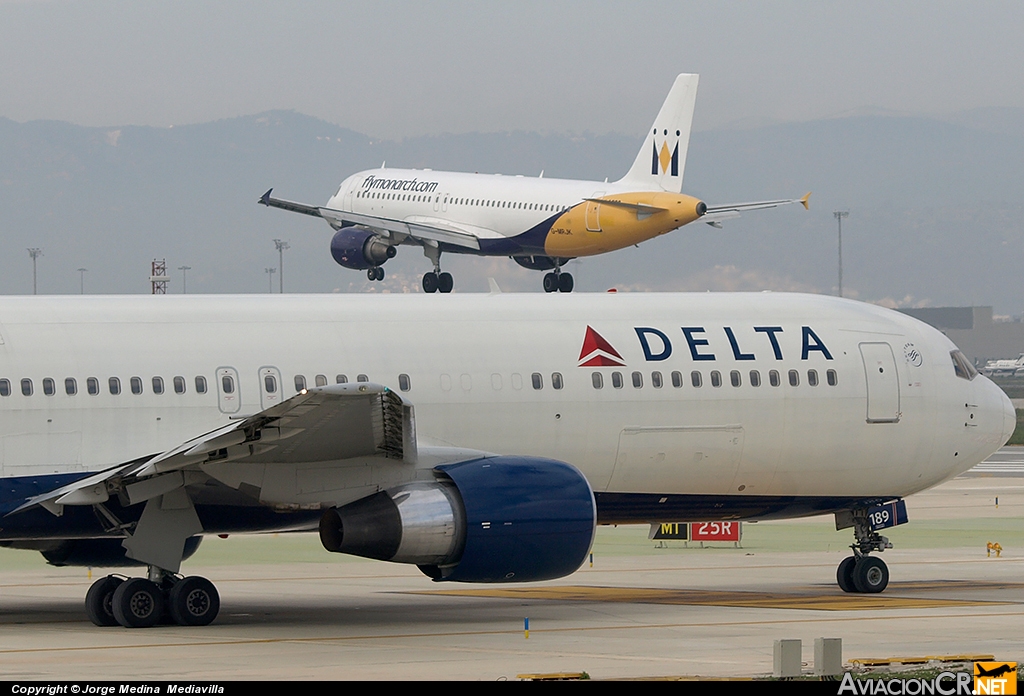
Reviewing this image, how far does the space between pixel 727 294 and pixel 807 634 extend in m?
6.67

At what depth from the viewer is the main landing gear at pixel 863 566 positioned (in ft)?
85.2

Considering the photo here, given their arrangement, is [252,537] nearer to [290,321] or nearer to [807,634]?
[290,321]

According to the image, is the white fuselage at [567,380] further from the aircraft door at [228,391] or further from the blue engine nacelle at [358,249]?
the blue engine nacelle at [358,249]

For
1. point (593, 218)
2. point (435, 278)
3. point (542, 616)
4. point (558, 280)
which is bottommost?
point (542, 616)

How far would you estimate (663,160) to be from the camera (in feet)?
274

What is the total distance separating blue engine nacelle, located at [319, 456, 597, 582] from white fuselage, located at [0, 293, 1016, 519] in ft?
6.90

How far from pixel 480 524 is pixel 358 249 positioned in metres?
66.7

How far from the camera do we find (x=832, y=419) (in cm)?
2509

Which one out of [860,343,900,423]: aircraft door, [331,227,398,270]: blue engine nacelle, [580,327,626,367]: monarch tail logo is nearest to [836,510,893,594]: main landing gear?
[860,343,900,423]: aircraft door

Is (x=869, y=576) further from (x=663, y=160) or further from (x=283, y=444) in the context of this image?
(x=663, y=160)

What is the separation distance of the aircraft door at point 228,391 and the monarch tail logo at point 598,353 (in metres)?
4.56

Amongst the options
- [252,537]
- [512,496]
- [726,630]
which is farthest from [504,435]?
[252,537]

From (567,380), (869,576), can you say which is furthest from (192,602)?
(869,576)

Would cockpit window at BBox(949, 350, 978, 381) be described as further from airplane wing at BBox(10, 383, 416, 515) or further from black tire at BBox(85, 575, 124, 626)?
black tire at BBox(85, 575, 124, 626)
